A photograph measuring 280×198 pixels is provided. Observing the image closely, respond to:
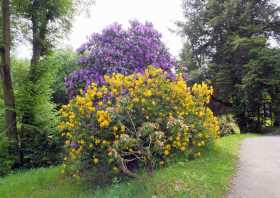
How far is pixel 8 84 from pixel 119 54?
13.9 feet

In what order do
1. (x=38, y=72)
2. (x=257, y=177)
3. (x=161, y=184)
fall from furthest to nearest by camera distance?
1. (x=38, y=72)
2. (x=257, y=177)
3. (x=161, y=184)

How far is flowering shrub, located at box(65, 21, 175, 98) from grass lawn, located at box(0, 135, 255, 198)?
8.33 ft

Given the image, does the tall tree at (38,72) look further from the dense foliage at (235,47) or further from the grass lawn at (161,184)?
the dense foliage at (235,47)

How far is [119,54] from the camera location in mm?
7234

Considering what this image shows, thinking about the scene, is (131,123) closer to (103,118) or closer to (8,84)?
(103,118)

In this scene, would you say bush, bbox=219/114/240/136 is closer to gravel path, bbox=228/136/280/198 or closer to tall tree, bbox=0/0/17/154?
gravel path, bbox=228/136/280/198

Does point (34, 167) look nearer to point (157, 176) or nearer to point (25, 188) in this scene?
point (25, 188)

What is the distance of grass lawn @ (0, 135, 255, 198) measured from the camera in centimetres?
435

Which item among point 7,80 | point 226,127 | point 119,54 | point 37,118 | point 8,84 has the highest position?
point 119,54

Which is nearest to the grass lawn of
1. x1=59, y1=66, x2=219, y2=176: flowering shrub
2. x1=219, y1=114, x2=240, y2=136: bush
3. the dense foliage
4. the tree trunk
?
x1=59, y1=66, x2=219, y2=176: flowering shrub

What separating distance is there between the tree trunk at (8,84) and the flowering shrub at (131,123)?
3957 mm

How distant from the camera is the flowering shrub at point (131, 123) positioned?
4.98m

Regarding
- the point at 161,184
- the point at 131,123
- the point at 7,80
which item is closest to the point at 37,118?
the point at 7,80

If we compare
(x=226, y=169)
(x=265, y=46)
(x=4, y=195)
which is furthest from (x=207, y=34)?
(x=4, y=195)
